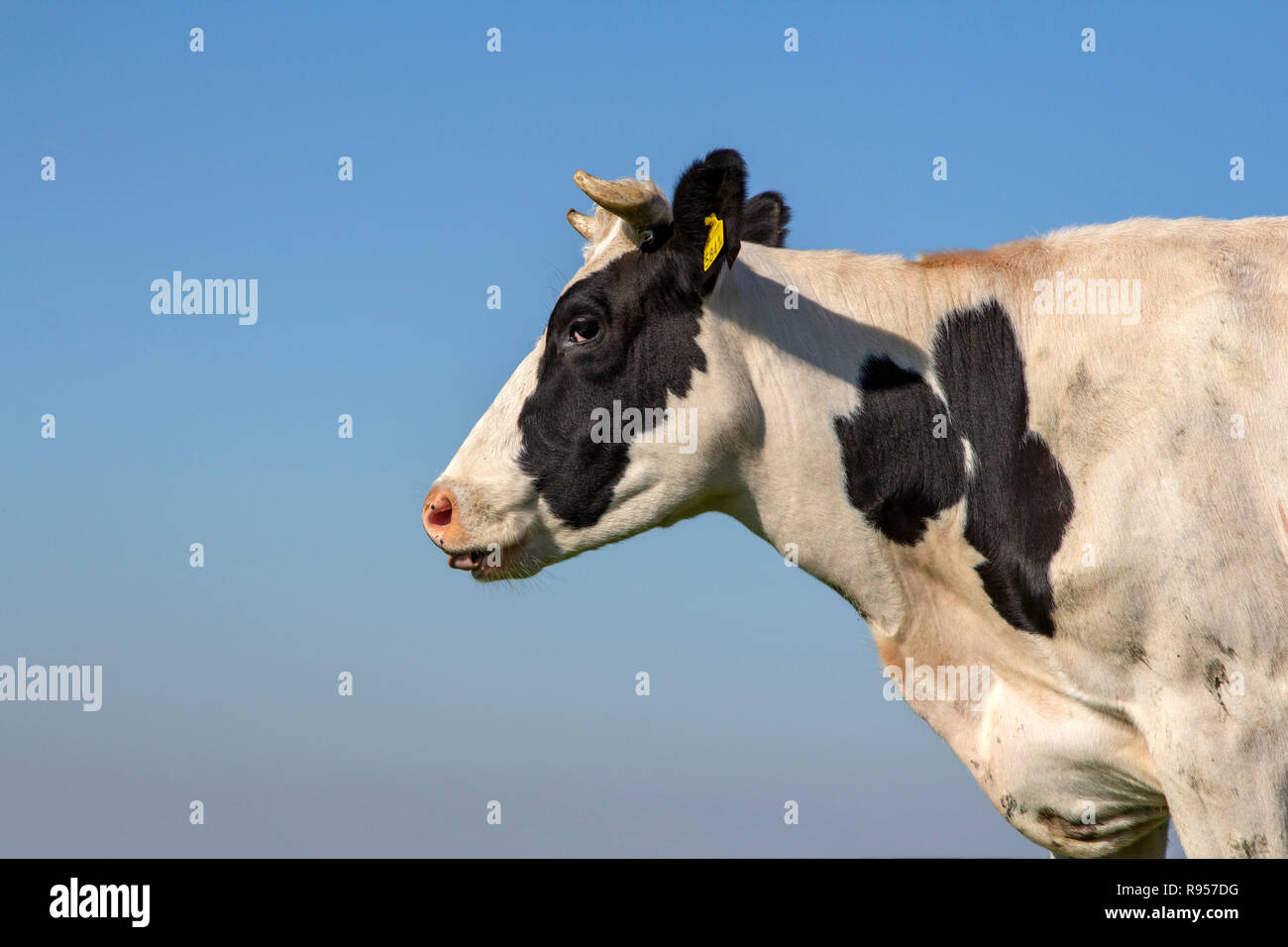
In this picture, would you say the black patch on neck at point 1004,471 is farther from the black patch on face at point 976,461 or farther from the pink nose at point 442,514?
the pink nose at point 442,514

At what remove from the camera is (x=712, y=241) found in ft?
22.2

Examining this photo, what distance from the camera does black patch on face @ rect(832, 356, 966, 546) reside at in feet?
21.9

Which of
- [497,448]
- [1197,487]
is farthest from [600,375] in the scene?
[1197,487]

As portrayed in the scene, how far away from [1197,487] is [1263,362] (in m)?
0.69

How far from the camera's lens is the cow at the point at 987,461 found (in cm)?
576

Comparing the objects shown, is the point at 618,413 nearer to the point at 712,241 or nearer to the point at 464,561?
the point at 712,241

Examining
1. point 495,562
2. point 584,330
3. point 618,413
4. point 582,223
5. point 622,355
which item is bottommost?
point 495,562

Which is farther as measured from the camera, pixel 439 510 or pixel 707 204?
pixel 439 510

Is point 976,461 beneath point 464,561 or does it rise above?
above

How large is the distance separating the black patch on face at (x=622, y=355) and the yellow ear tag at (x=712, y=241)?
41mm

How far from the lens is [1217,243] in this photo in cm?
634

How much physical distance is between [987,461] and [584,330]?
88.3 inches

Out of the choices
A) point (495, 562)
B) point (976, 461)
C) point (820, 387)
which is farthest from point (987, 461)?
point (495, 562)

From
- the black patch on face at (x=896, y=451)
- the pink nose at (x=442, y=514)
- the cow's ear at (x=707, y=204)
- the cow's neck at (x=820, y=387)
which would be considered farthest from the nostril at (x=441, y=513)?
the black patch on face at (x=896, y=451)
